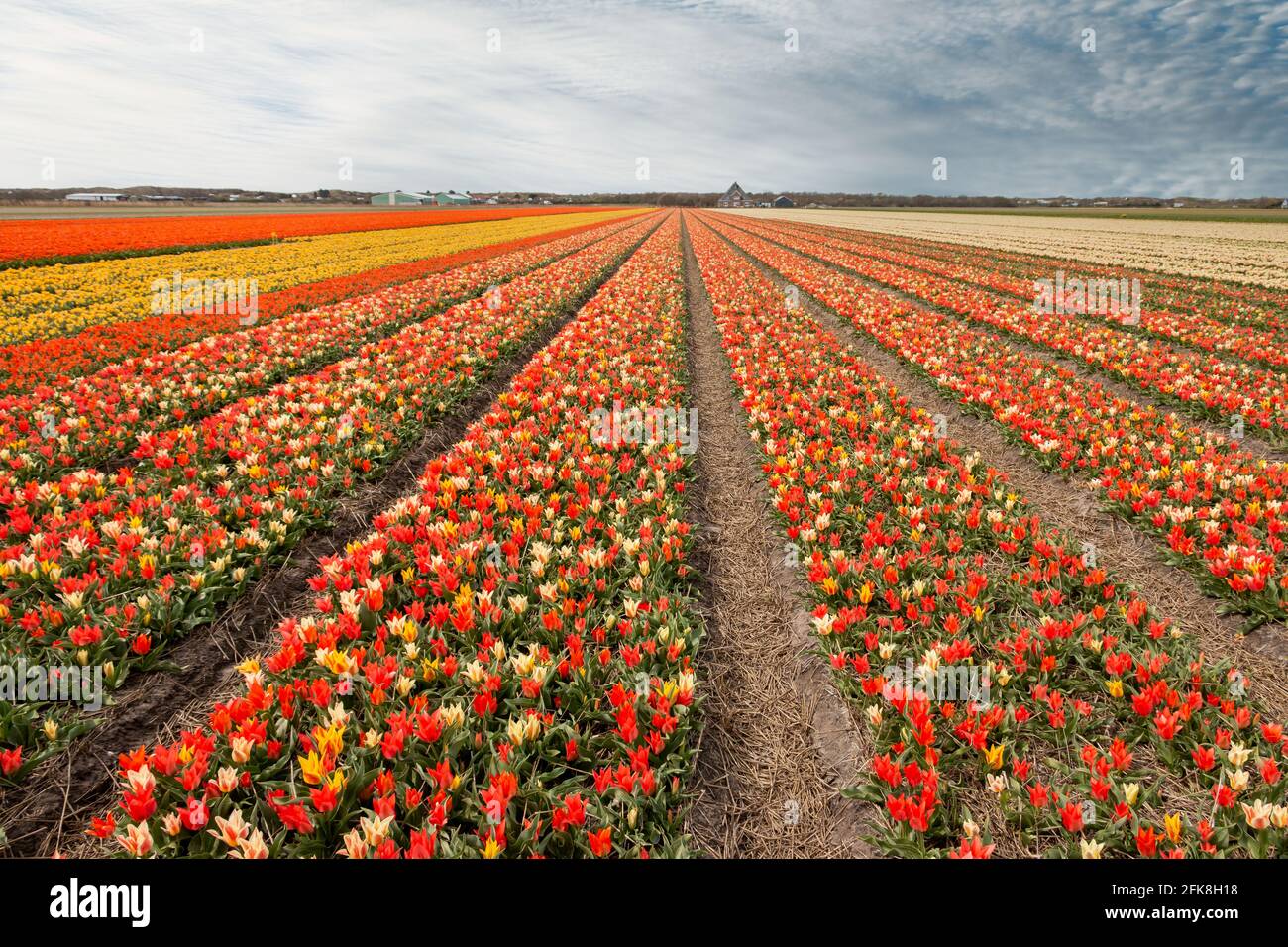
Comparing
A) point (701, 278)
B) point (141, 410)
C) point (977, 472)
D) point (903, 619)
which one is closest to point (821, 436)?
point (977, 472)

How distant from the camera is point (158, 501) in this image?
5879mm

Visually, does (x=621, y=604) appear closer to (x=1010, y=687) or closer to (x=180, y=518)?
(x=1010, y=687)

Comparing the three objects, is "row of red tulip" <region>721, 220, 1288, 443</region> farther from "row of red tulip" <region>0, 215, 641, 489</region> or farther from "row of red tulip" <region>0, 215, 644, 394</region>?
"row of red tulip" <region>0, 215, 644, 394</region>

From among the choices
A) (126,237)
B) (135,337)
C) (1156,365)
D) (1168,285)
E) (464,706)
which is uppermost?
(126,237)

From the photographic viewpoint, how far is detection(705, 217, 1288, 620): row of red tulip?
5.27 meters

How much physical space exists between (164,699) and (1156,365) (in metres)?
15.5

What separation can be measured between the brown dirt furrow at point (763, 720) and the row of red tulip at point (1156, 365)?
8.31 m

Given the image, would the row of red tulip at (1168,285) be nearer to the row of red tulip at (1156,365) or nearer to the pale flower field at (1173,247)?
the pale flower field at (1173,247)

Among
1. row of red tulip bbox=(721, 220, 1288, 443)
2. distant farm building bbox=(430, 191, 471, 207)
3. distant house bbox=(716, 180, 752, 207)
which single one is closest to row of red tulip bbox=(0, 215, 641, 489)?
row of red tulip bbox=(721, 220, 1288, 443)

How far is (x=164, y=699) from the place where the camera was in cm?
405

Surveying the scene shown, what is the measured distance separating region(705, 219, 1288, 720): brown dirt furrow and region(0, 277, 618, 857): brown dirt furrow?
7507 mm

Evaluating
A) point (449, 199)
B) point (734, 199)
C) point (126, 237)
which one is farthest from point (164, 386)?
point (734, 199)
